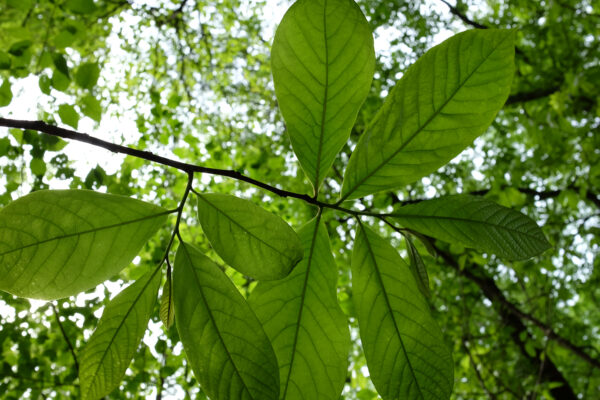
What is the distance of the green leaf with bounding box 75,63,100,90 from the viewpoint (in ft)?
3.60

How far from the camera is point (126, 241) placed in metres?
0.50

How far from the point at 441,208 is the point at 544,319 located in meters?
3.73

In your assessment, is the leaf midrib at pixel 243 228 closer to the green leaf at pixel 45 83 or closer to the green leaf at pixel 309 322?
the green leaf at pixel 309 322

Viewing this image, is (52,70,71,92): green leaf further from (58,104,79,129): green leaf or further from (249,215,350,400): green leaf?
(249,215,350,400): green leaf

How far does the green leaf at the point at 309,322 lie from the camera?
1.88 ft

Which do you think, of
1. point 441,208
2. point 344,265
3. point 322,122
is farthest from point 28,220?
point 344,265

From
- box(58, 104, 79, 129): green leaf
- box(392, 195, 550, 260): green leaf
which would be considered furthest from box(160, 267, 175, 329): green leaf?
box(58, 104, 79, 129): green leaf

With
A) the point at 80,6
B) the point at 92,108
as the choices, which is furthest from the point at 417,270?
the point at 80,6

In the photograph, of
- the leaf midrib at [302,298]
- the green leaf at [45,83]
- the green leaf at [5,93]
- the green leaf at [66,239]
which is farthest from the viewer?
the green leaf at [45,83]

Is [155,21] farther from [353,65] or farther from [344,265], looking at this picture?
[353,65]

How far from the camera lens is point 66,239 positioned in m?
0.47

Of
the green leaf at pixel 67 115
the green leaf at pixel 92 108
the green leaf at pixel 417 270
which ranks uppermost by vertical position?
the green leaf at pixel 92 108

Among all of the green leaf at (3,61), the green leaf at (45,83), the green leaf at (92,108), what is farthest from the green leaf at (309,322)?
the green leaf at (3,61)

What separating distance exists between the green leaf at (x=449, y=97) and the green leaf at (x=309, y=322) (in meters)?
0.16
